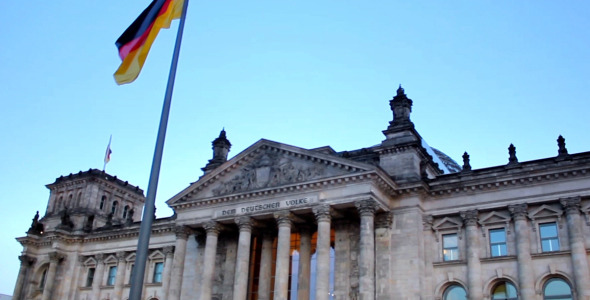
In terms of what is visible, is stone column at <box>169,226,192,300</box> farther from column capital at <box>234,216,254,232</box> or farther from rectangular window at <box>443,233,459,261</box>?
rectangular window at <box>443,233,459,261</box>

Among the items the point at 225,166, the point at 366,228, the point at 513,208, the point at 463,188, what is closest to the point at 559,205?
the point at 513,208

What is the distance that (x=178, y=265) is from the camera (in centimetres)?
4000

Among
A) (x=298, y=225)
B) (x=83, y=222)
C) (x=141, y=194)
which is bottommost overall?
(x=298, y=225)

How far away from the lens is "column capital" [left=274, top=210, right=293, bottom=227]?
3609cm

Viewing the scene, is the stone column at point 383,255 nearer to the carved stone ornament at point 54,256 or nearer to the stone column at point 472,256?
the stone column at point 472,256

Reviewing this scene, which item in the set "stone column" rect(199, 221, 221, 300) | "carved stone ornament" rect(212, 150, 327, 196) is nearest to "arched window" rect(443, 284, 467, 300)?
"carved stone ornament" rect(212, 150, 327, 196)

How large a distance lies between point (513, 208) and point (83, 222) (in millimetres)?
38315

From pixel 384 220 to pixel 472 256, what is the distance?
541cm

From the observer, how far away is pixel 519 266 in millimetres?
31969

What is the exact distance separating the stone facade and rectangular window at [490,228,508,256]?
2.4 inches

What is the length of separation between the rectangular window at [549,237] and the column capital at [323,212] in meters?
11.7

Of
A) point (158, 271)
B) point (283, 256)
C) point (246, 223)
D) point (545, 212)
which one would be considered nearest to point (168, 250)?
point (158, 271)

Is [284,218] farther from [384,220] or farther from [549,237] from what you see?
[549,237]

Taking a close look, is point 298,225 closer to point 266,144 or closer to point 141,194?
point 266,144
